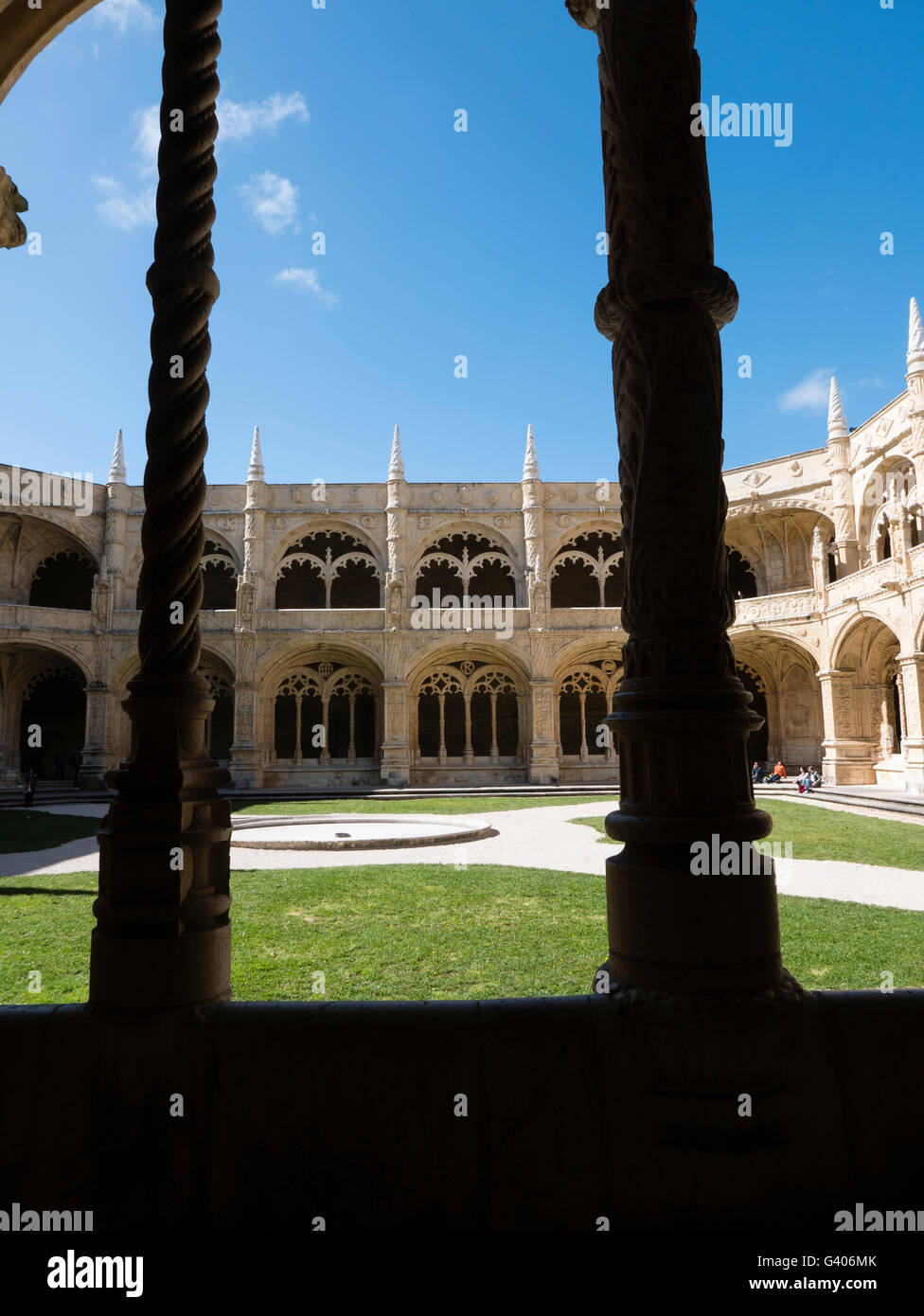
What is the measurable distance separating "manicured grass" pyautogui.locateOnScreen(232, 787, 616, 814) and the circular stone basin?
2.13 m

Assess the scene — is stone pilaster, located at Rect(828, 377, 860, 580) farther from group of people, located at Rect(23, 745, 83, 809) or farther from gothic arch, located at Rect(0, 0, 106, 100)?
group of people, located at Rect(23, 745, 83, 809)

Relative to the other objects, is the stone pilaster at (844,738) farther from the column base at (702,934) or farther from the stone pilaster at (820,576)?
the column base at (702,934)

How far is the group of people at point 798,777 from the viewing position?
18.3 metres

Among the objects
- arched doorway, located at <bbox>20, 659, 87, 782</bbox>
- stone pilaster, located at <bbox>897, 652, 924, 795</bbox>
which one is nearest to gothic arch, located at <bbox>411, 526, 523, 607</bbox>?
stone pilaster, located at <bbox>897, 652, 924, 795</bbox>

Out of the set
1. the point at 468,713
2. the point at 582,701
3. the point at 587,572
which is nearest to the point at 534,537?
the point at 587,572

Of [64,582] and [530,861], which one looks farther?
[64,582]

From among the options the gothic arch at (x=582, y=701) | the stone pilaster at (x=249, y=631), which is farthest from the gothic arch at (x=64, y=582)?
the gothic arch at (x=582, y=701)

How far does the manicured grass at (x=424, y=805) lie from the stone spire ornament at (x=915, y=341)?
40.8 ft

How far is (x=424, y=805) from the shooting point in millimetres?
16984

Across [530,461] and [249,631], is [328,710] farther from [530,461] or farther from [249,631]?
[530,461]

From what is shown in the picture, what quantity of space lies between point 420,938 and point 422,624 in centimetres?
1774

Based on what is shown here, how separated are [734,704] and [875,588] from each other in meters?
18.1
